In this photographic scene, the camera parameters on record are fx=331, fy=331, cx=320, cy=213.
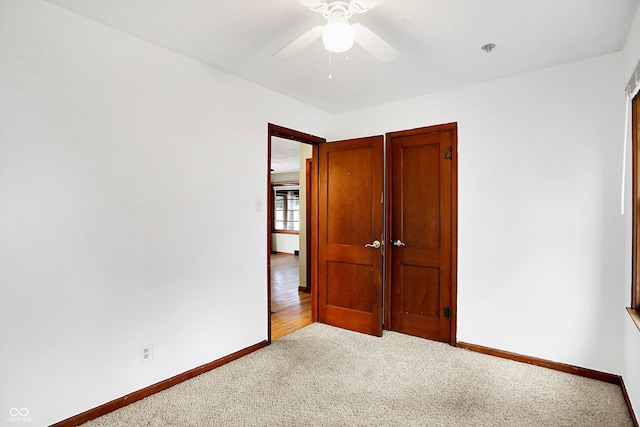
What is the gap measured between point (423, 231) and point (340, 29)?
226 centimetres

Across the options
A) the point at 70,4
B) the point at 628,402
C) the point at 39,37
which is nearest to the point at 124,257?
the point at 39,37

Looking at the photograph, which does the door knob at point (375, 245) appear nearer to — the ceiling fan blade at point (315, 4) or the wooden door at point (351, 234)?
the wooden door at point (351, 234)

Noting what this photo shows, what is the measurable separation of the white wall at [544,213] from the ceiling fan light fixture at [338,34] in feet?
6.39

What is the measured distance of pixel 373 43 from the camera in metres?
1.75

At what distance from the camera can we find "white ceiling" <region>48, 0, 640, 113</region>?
187cm

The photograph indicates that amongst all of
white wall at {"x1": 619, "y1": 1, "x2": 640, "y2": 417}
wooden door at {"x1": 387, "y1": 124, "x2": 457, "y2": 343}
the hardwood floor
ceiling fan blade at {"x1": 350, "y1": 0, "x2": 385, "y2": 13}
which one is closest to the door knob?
wooden door at {"x1": 387, "y1": 124, "x2": 457, "y2": 343}

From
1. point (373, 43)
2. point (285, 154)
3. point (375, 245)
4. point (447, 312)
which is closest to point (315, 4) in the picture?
point (373, 43)

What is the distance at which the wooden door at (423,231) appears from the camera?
316cm

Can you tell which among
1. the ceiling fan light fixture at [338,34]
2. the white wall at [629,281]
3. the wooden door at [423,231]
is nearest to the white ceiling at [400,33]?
the white wall at [629,281]

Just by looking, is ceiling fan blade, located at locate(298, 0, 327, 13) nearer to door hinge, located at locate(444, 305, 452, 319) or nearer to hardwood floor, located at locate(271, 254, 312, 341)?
door hinge, located at locate(444, 305, 452, 319)

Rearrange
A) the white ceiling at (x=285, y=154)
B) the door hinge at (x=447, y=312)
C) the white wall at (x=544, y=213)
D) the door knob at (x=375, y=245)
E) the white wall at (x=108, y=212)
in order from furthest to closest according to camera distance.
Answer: the white ceiling at (x=285, y=154) → the door knob at (x=375, y=245) → the door hinge at (x=447, y=312) → the white wall at (x=544, y=213) → the white wall at (x=108, y=212)

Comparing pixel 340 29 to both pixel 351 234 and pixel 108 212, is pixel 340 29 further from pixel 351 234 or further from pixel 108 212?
pixel 351 234

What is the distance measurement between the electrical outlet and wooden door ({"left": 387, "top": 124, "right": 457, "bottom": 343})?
89.9 inches

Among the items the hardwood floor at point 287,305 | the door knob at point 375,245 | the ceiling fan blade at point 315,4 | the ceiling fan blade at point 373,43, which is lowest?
the hardwood floor at point 287,305
